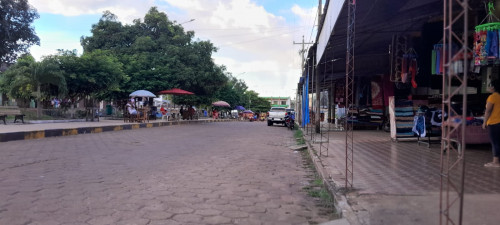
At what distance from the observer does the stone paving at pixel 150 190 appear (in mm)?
3766

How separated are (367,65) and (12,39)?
26274 millimetres

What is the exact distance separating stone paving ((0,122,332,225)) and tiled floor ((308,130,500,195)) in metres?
0.89

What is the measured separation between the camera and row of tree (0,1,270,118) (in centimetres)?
1908

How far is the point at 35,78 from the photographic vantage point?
17.1 meters

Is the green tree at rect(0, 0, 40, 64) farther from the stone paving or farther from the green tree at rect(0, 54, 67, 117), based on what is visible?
the stone paving

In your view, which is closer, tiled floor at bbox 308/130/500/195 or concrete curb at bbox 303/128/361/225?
concrete curb at bbox 303/128/361/225

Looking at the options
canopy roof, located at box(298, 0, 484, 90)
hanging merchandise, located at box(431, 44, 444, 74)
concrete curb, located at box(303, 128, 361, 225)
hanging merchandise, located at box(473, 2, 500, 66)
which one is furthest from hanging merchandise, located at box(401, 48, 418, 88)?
concrete curb, located at box(303, 128, 361, 225)


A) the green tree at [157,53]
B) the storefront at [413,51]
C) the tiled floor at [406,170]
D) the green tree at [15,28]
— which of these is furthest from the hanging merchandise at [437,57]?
the green tree at [15,28]

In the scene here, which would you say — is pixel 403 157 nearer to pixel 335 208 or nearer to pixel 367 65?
pixel 335 208

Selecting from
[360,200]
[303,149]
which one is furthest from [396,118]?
[360,200]

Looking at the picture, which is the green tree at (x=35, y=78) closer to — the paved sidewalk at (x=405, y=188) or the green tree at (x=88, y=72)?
the green tree at (x=88, y=72)

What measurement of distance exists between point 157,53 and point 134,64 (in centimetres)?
231

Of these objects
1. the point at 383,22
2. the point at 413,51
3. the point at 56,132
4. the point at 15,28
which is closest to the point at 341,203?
the point at 383,22

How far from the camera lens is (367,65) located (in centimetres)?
1421
